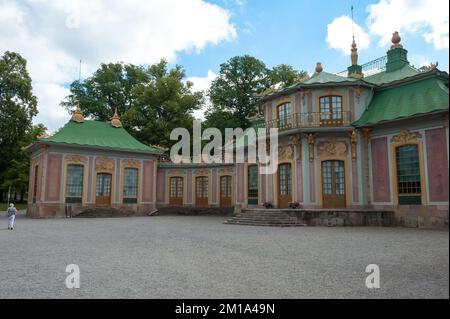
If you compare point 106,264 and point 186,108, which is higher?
point 186,108

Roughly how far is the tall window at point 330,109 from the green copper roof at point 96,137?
41.5 feet

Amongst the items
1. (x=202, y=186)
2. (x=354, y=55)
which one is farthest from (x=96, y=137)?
(x=354, y=55)

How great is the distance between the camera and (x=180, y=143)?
33875 mm

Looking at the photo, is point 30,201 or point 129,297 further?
point 30,201

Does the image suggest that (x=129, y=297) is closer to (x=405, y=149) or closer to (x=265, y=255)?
(x=265, y=255)

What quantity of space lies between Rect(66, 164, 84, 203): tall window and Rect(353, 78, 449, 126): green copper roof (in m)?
16.5

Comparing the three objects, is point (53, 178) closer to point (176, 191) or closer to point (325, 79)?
point (176, 191)

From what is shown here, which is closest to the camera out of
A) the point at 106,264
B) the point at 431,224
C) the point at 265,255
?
the point at 106,264

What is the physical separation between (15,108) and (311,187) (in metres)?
29.5

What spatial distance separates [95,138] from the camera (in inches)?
931

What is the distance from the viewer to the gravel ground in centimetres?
448

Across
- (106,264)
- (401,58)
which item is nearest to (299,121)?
(401,58)

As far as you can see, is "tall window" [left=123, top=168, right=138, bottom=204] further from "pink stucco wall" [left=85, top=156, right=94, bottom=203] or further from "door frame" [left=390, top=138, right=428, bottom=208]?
"door frame" [left=390, top=138, right=428, bottom=208]

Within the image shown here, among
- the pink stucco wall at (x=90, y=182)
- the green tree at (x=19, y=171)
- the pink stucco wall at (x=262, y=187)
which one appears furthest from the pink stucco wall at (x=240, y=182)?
the green tree at (x=19, y=171)
